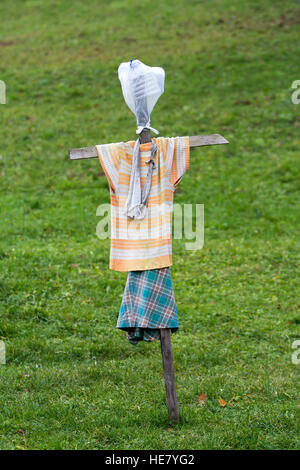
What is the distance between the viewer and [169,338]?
18.5ft

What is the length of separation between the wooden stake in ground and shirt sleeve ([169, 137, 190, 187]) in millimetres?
63

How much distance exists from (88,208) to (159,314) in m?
7.00

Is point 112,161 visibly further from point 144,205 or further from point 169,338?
point 169,338

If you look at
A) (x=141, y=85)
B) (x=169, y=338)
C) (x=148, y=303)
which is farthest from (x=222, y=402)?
(x=141, y=85)

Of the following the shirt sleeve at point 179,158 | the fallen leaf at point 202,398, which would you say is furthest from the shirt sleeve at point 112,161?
the fallen leaf at point 202,398

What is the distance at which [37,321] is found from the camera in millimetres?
8203

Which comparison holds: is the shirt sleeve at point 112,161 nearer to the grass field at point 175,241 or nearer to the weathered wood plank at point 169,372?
the weathered wood plank at point 169,372

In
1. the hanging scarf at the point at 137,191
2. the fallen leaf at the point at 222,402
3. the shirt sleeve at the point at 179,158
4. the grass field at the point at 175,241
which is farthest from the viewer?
the fallen leaf at the point at 222,402

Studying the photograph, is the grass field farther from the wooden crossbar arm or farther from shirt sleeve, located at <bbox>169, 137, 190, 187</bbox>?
the wooden crossbar arm

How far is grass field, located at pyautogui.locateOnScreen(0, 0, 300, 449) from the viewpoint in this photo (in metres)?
5.94

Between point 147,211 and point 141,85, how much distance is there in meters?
1.07

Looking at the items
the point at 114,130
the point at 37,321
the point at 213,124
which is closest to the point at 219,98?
the point at 213,124

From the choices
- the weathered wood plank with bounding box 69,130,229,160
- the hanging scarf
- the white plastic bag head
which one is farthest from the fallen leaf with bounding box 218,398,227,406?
the white plastic bag head

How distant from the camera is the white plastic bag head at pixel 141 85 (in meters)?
5.49
